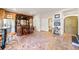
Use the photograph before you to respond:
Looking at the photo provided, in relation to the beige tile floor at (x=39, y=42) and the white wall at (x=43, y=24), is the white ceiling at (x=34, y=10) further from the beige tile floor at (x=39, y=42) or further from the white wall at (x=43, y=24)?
the beige tile floor at (x=39, y=42)

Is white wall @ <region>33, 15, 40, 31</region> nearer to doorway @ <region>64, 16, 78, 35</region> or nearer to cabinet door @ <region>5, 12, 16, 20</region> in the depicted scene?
cabinet door @ <region>5, 12, 16, 20</region>

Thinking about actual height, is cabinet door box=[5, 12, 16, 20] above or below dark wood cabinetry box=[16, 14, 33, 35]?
above

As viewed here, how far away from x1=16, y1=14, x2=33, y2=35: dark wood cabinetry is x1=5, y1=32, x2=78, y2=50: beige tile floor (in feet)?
0.29

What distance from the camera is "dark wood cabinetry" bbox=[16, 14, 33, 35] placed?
8.50 ft

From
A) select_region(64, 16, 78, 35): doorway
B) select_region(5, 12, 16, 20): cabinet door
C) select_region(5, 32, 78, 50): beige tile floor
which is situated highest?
select_region(5, 12, 16, 20): cabinet door

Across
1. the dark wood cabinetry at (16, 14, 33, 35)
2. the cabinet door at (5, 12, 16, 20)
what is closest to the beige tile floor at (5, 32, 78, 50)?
the dark wood cabinetry at (16, 14, 33, 35)

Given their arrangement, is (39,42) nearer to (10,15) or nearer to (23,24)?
(23,24)

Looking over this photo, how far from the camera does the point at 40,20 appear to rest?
2631mm

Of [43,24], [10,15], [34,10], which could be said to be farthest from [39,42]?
[10,15]

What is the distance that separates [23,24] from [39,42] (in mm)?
426
